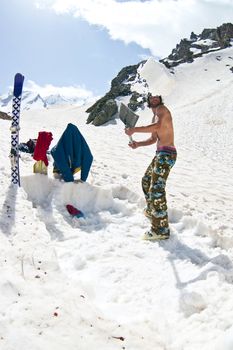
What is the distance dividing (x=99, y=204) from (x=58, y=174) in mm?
1073

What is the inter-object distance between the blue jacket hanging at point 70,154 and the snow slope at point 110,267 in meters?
0.29

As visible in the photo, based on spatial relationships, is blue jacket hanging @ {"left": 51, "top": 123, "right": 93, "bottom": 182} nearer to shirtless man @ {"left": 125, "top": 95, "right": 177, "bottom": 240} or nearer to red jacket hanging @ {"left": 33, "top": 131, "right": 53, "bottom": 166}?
red jacket hanging @ {"left": 33, "top": 131, "right": 53, "bottom": 166}

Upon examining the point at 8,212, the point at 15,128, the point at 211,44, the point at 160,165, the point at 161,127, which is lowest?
the point at 8,212

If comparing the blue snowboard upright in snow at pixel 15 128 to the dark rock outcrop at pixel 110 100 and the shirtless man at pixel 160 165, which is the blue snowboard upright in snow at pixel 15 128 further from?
the dark rock outcrop at pixel 110 100

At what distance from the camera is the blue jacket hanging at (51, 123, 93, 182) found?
8.15 m

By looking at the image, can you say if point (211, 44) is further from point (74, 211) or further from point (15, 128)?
point (74, 211)

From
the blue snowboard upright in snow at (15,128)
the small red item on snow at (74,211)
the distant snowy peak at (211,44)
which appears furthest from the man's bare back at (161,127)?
the distant snowy peak at (211,44)

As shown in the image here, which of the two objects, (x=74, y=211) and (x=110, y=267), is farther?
(x=74, y=211)

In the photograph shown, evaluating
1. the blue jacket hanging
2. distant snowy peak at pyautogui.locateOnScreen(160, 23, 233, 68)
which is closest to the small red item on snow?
the blue jacket hanging

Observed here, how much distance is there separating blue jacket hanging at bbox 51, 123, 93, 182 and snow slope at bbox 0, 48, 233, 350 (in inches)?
11.5

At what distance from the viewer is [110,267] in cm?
537

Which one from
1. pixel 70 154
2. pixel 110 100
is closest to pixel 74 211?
pixel 70 154

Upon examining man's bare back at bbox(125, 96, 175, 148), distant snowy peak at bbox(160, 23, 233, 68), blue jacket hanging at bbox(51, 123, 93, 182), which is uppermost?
distant snowy peak at bbox(160, 23, 233, 68)

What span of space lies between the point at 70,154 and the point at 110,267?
3.41 meters
